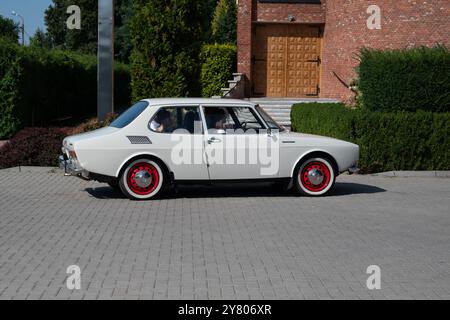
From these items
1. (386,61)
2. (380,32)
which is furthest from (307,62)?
(386,61)

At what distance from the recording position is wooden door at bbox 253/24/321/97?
3005cm

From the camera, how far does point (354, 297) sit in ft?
21.9

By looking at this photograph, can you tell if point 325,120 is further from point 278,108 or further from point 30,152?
point 278,108

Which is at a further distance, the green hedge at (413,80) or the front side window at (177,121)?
the green hedge at (413,80)

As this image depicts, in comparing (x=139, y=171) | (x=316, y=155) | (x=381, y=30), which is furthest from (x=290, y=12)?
(x=139, y=171)

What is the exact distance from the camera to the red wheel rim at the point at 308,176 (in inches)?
504

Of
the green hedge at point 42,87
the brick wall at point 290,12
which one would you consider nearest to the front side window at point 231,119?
the green hedge at point 42,87

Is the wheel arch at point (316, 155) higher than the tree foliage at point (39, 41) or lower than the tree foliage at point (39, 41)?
lower

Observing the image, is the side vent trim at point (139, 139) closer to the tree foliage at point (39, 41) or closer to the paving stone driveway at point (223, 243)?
the paving stone driveway at point (223, 243)

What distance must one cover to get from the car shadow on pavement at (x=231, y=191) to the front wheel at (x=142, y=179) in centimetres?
41

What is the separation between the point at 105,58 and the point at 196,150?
7.13 meters

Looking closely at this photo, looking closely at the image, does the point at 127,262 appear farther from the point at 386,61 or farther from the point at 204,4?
the point at 204,4

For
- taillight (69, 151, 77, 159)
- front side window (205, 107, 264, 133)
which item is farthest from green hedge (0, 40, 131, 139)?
front side window (205, 107, 264, 133)

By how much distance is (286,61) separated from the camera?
30.2 metres
